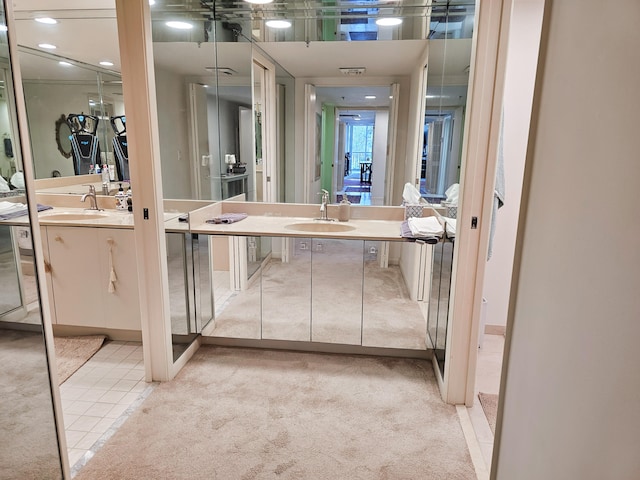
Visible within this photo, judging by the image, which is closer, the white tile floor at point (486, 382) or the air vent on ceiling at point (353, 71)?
the white tile floor at point (486, 382)

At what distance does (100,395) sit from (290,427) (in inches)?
44.0

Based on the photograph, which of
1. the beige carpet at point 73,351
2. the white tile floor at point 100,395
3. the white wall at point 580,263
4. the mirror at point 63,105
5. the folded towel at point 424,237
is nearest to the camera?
the white wall at point 580,263

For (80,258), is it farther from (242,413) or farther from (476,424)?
(476,424)

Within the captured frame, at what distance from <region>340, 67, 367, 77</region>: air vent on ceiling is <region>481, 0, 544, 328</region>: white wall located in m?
1.02

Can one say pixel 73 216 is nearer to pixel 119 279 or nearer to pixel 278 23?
pixel 119 279

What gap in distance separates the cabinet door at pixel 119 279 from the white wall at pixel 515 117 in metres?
2.46

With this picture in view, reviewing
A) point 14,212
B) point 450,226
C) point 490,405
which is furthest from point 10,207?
point 490,405

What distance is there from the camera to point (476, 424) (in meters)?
1.97

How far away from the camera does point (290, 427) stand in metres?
1.91

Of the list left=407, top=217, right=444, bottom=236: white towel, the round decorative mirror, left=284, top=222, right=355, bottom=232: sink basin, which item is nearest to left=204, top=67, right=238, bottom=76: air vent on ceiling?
the round decorative mirror

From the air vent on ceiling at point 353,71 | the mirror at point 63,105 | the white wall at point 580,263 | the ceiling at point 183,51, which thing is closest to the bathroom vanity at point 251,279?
the mirror at point 63,105

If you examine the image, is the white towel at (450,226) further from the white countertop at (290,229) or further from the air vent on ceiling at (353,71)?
the air vent on ceiling at (353,71)

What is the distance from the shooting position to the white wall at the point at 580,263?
1.88 feet

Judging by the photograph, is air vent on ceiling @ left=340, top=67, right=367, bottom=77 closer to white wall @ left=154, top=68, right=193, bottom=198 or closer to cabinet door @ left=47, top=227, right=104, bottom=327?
white wall @ left=154, top=68, right=193, bottom=198
